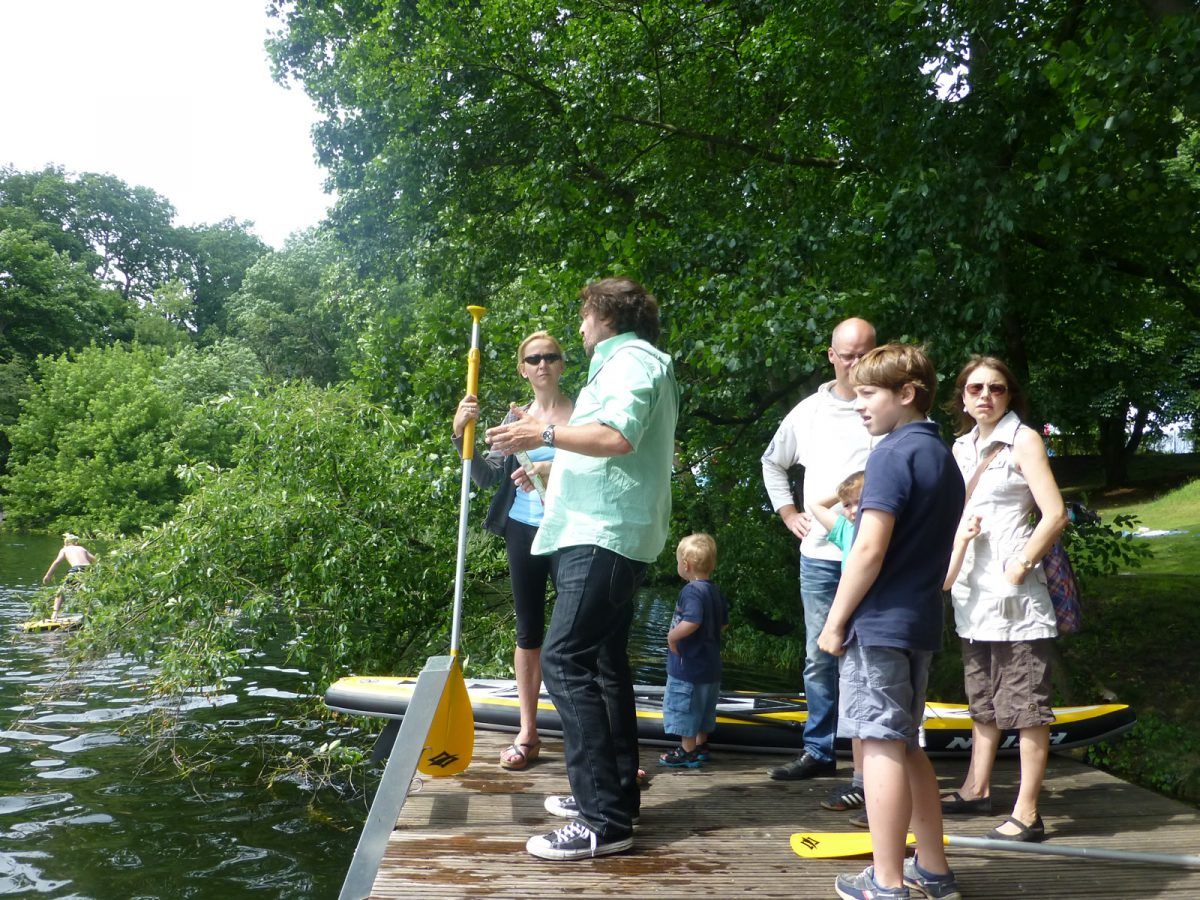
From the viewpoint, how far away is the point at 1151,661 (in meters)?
11.6

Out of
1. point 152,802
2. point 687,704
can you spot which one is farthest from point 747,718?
point 152,802

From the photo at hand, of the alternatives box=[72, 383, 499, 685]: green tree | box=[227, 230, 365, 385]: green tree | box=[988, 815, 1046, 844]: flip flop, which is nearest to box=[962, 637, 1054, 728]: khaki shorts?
box=[988, 815, 1046, 844]: flip flop

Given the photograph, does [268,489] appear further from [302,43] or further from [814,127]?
[302,43]

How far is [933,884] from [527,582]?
6.63 ft

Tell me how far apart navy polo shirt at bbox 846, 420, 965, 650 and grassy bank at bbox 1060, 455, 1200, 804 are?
6.66 metres

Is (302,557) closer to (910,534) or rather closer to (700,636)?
(700,636)

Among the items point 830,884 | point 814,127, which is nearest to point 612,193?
point 814,127

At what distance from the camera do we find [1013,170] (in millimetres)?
8422

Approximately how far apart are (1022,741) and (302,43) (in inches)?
686

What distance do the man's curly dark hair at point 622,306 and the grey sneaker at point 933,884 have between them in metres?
1.95

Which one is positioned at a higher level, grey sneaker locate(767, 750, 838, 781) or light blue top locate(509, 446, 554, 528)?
light blue top locate(509, 446, 554, 528)

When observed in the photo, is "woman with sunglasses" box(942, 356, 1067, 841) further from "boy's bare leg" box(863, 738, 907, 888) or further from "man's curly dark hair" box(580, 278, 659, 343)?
"man's curly dark hair" box(580, 278, 659, 343)

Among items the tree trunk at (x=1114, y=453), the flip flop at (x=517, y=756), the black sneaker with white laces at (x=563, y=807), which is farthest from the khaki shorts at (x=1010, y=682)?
the tree trunk at (x=1114, y=453)

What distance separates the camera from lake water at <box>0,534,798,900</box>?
629 cm
